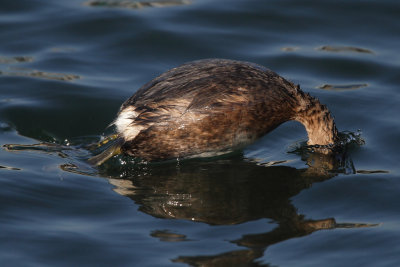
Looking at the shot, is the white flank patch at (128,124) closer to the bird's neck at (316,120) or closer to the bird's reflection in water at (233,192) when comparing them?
the bird's reflection in water at (233,192)

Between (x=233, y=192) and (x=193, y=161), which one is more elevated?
(x=193, y=161)

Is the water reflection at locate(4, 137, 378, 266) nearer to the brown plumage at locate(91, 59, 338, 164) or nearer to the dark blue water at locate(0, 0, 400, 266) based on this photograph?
the dark blue water at locate(0, 0, 400, 266)

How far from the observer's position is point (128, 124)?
6098 mm

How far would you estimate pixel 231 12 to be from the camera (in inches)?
382

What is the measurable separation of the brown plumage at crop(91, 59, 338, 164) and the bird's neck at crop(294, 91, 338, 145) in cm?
13

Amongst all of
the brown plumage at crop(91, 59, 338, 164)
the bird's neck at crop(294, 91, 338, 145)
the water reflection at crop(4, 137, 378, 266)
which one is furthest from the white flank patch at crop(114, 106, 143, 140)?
the bird's neck at crop(294, 91, 338, 145)

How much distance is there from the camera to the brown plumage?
19.8 feet

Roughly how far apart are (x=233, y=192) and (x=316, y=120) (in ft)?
3.92

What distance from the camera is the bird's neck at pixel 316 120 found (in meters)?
6.45

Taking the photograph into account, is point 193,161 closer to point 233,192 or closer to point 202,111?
point 202,111

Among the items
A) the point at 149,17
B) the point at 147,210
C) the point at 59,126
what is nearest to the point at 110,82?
the point at 59,126

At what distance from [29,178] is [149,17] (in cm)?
418

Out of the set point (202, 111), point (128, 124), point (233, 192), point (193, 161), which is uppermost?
point (202, 111)

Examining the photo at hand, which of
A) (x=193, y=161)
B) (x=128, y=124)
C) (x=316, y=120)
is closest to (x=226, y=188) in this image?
(x=193, y=161)
